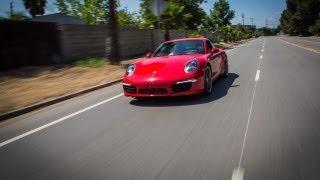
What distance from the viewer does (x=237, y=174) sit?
12.9 ft

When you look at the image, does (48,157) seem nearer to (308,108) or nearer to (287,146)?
(287,146)

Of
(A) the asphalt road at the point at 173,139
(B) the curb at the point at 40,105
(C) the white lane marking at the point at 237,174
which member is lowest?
(C) the white lane marking at the point at 237,174

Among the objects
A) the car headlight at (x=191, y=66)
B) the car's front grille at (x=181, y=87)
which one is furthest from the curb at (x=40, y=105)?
the car headlight at (x=191, y=66)

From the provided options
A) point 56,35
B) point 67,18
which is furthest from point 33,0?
point 56,35

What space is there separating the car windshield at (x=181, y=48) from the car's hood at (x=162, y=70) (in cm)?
43

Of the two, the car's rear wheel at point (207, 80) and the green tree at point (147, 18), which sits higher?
the green tree at point (147, 18)

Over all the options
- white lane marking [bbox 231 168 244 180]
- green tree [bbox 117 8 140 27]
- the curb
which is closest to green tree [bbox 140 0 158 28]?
green tree [bbox 117 8 140 27]

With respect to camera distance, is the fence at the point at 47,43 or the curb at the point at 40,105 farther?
the fence at the point at 47,43

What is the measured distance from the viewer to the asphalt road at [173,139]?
13.6ft

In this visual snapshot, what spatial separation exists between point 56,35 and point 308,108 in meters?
13.5

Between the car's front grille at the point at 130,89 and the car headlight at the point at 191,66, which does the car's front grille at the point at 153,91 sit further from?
the car headlight at the point at 191,66

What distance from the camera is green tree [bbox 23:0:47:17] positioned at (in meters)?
61.9

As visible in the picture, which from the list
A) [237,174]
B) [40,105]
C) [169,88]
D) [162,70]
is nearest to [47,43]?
[40,105]

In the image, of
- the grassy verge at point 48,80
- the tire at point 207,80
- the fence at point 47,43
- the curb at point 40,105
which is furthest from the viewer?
the fence at point 47,43
